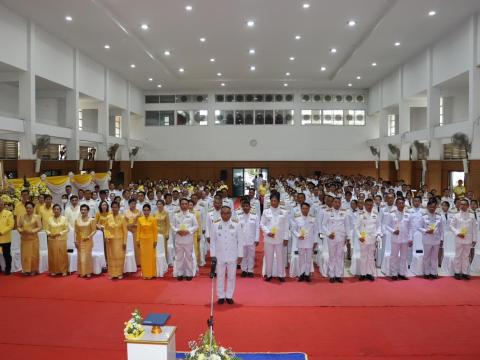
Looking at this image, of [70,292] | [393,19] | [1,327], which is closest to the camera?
[1,327]

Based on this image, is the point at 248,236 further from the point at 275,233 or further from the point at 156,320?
the point at 156,320

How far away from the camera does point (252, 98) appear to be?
29.2m

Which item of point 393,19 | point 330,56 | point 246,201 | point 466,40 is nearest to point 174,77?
point 330,56

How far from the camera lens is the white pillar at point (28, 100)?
1572 centimetres

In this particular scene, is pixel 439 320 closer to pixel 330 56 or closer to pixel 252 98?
pixel 330 56

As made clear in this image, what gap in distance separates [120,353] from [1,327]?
224 centimetres

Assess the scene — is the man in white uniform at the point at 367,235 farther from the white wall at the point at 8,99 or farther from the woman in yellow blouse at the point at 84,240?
the white wall at the point at 8,99

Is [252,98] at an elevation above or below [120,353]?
above

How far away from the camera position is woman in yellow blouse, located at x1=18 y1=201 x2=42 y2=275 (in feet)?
30.0

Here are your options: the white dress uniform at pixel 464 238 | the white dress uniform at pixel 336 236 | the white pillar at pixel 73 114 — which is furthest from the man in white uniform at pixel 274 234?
the white pillar at pixel 73 114

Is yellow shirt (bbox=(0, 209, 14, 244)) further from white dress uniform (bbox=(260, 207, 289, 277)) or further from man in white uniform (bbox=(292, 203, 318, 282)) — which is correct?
man in white uniform (bbox=(292, 203, 318, 282))

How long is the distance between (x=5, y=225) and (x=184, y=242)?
13.4 ft

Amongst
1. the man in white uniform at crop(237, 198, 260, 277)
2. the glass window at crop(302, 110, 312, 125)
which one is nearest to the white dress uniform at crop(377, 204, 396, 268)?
the man in white uniform at crop(237, 198, 260, 277)

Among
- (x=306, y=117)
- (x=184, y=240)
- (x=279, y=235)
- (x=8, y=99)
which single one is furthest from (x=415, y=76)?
(x=8, y=99)
